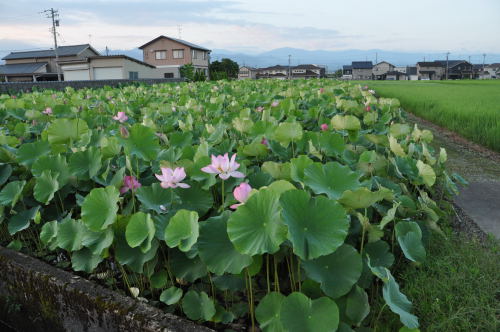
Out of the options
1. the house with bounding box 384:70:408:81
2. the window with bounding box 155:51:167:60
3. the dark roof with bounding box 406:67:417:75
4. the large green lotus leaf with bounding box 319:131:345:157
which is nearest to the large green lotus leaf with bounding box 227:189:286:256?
the large green lotus leaf with bounding box 319:131:345:157

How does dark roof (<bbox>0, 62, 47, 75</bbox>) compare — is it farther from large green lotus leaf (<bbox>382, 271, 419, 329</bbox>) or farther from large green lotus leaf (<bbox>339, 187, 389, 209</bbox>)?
large green lotus leaf (<bbox>382, 271, 419, 329</bbox>)

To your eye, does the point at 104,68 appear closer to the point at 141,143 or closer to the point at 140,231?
the point at 141,143

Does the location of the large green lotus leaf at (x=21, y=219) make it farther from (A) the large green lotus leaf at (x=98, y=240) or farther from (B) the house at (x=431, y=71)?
(B) the house at (x=431, y=71)

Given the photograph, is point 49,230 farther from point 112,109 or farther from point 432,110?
point 432,110

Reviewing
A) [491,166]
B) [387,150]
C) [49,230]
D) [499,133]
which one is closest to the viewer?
[49,230]

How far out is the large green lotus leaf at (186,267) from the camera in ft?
3.98

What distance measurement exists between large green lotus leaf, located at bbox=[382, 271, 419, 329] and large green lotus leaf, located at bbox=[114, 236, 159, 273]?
683 mm

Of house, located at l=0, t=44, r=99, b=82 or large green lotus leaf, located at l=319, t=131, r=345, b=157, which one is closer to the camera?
large green lotus leaf, located at l=319, t=131, r=345, b=157

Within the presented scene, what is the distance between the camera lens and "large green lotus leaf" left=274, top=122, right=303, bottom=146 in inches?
65.8

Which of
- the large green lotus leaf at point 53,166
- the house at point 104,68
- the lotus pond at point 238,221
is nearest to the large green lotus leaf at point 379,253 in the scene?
the lotus pond at point 238,221

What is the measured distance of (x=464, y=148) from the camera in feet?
16.5

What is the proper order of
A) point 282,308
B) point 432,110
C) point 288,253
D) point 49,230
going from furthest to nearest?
1. point 432,110
2. point 49,230
3. point 288,253
4. point 282,308

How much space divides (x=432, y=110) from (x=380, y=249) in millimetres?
7234

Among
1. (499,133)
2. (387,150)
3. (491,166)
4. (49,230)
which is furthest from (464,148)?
(49,230)
